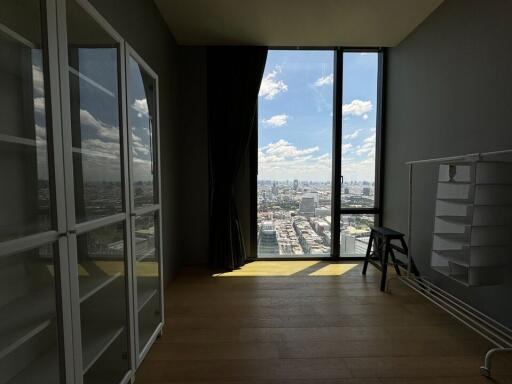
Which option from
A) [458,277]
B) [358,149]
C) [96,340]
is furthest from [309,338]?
[358,149]

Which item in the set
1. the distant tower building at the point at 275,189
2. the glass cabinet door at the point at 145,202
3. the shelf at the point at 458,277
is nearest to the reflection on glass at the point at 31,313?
the glass cabinet door at the point at 145,202

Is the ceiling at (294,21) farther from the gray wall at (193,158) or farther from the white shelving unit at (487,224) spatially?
the white shelving unit at (487,224)

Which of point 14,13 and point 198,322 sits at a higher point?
point 14,13

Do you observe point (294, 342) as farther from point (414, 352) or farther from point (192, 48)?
point (192, 48)

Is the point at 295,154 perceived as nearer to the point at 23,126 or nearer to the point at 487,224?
the point at 487,224

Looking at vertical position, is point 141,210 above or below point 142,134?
below

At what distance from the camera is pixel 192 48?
10.6 feet

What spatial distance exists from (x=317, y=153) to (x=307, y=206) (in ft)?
2.30

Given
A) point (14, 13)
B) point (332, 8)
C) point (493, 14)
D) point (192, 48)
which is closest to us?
point (14, 13)

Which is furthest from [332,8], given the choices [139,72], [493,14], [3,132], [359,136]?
[3,132]

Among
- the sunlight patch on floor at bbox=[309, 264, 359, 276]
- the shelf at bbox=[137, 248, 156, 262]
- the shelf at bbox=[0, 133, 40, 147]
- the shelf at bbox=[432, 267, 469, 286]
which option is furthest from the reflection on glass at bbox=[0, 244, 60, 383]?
the sunlight patch on floor at bbox=[309, 264, 359, 276]

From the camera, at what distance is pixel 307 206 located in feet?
11.8

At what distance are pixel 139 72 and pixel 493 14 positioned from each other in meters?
2.45

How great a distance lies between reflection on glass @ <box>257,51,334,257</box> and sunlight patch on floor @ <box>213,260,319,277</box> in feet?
0.58
